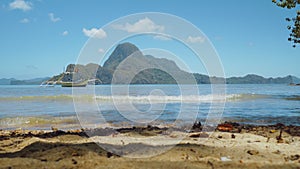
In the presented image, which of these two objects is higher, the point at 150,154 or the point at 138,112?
the point at 150,154

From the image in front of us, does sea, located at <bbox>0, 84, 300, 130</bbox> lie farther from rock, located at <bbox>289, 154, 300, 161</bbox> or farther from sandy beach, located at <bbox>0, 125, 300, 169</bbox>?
rock, located at <bbox>289, 154, 300, 161</bbox>

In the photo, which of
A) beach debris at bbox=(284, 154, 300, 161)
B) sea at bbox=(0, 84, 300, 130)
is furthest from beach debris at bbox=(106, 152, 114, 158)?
sea at bbox=(0, 84, 300, 130)

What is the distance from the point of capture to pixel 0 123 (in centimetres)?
1029

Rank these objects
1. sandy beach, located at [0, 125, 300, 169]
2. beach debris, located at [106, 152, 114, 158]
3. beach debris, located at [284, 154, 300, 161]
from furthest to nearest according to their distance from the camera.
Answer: beach debris, located at [106, 152, 114, 158] < beach debris, located at [284, 154, 300, 161] < sandy beach, located at [0, 125, 300, 169]

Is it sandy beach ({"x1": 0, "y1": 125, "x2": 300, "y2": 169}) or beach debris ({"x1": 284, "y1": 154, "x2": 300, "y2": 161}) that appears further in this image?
beach debris ({"x1": 284, "y1": 154, "x2": 300, "y2": 161})

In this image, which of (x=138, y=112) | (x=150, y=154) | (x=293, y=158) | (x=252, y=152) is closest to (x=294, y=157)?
(x=293, y=158)

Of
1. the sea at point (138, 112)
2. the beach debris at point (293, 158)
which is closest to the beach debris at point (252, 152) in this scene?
the beach debris at point (293, 158)

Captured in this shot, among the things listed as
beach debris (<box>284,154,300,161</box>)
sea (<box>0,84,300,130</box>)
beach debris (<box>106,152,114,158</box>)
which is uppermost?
beach debris (<box>284,154,300,161</box>)

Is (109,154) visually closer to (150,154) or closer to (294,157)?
(150,154)

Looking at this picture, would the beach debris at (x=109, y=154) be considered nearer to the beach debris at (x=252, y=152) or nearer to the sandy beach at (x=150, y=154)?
the sandy beach at (x=150, y=154)

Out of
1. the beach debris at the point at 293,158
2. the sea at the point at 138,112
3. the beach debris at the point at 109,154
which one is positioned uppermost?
the beach debris at the point at 293,158

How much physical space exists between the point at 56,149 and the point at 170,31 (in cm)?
341

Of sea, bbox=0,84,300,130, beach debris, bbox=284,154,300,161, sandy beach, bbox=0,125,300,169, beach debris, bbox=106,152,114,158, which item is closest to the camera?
sandy beach, bbox=0,125,300,169

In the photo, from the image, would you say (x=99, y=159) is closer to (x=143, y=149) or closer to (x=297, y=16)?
(x=143, y=149)
